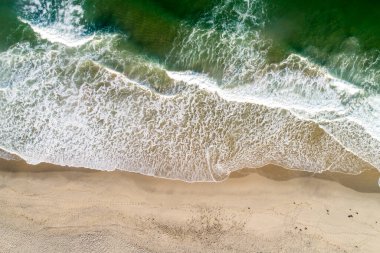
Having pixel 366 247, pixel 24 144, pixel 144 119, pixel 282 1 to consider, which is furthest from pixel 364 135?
pixel 24 144

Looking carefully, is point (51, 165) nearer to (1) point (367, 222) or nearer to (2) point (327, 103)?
(2) point (327, 103)

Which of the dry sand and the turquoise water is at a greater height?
the turquoise water

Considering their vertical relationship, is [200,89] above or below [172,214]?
above

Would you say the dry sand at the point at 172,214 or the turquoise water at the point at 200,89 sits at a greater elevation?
the turquoise water at the point at 200,89

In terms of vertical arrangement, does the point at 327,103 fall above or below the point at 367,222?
above
